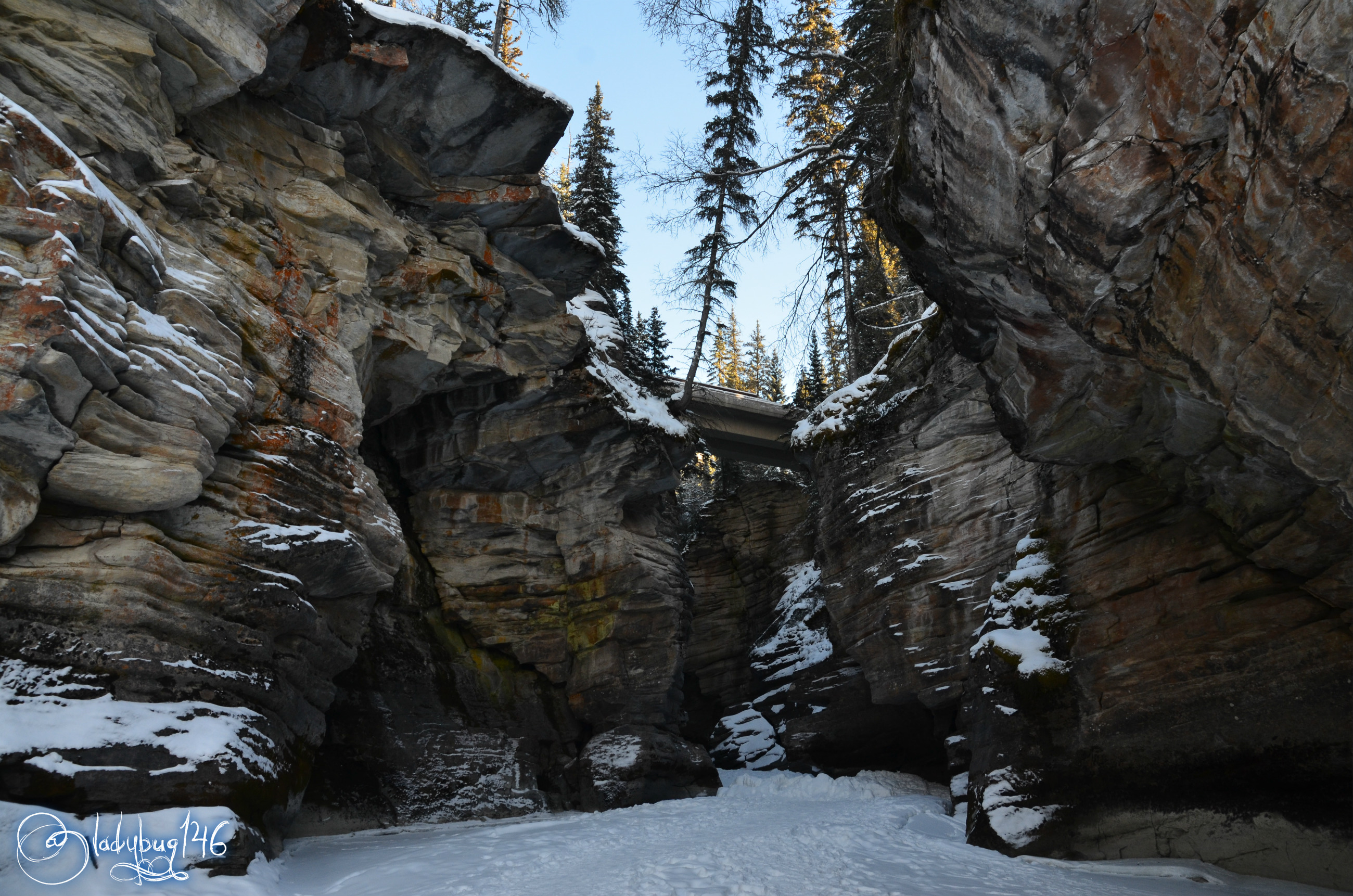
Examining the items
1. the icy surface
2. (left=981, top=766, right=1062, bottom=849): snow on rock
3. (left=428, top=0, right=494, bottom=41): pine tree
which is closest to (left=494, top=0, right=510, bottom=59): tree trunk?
(left=428, top=0, right=494, bottom=41): pine tree

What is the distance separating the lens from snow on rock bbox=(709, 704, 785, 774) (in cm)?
2223

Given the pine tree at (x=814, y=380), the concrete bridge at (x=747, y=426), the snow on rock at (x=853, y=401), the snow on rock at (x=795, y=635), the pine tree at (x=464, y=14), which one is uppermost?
the pine tree at (x=464, y=14)

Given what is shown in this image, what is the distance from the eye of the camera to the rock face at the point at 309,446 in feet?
25.5

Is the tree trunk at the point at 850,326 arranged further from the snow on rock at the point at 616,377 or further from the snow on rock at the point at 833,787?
the snow on rock at the point at 833,787

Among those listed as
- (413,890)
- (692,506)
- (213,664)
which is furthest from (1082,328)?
(692,506)

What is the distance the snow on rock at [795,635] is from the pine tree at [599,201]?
1059cm

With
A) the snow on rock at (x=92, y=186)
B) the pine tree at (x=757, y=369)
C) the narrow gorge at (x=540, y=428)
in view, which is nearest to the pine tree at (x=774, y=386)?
the pine tree at (x=757, y=369)

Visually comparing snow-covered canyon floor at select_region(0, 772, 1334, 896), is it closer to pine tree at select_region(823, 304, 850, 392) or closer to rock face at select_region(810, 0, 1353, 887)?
rock face at select_region(810, 0, 1353, 887)

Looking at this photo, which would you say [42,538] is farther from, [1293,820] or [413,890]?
[1293,820]

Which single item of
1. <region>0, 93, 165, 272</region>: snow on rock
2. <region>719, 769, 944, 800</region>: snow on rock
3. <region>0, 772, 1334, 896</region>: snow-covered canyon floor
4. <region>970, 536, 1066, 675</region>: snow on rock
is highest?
<region>0, 93, 165, 272</region>: snow on rock

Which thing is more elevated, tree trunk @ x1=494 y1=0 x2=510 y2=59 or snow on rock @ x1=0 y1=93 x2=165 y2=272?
tree trunk @ x1=494 y1=0 x2=510 y2=59

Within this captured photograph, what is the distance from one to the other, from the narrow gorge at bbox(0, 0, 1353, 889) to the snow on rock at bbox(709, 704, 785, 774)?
4374 mm

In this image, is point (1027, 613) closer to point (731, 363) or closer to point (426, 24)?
point (426, 24)

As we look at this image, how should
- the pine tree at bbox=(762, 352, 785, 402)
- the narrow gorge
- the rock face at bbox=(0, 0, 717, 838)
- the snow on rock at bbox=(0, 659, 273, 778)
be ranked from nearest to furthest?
1. the narrow gorge
2. the snow on rock at bbox=(0, 659, 273, 778)
3. the rock face at bbox=(0, 0, 717, 838)
4. the pine tree at bbox=(762, 352, 785, 402)
